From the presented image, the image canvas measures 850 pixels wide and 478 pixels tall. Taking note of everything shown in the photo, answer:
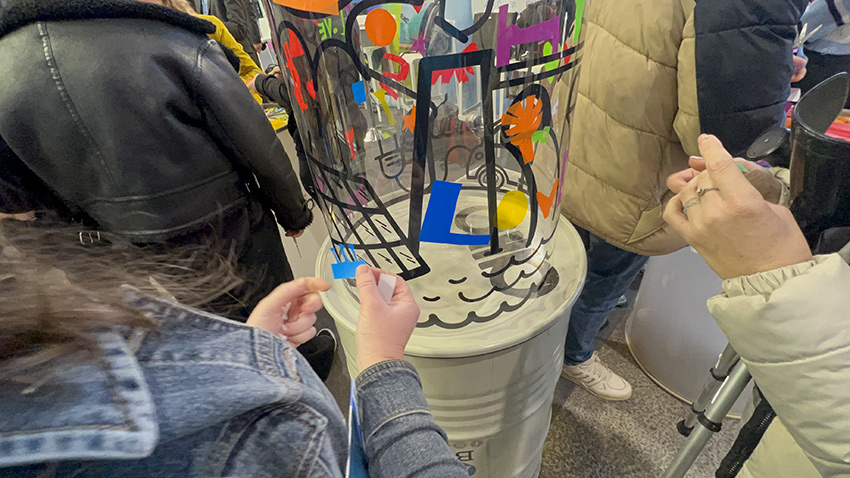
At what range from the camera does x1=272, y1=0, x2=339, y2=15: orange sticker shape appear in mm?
416

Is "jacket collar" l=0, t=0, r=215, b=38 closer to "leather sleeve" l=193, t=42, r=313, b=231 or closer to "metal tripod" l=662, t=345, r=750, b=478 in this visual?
"leather sleeve" l=193, t=42, r=313, b=231

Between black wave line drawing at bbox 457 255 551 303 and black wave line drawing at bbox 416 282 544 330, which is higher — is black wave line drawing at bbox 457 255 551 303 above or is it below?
above

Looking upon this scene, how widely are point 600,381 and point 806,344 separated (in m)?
0.87

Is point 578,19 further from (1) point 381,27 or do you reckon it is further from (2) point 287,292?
(2) point 287,292

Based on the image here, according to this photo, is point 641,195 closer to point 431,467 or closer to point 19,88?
point 431,467

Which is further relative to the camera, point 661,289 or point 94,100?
point 661,289

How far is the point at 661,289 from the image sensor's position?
110cm

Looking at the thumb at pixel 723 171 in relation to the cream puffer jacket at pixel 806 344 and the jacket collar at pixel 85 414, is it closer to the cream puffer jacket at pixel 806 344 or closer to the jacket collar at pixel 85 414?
the cream puffer jacket at pixel 806 344

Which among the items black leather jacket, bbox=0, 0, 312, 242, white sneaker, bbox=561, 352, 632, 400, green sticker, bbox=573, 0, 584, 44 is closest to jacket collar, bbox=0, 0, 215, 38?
black leather jacket, bbox=0, 0, 312, 242

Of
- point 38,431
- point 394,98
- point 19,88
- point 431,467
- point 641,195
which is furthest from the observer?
point 641,195

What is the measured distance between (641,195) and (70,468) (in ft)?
2.71

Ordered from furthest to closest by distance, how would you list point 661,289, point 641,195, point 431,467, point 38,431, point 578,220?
point 661,289 < point 578,220 < point 641,195 < point 431,467 < point 38,431

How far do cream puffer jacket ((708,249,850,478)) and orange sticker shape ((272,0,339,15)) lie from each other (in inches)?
19.2

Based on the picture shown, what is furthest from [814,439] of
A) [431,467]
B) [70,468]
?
[70,468]
